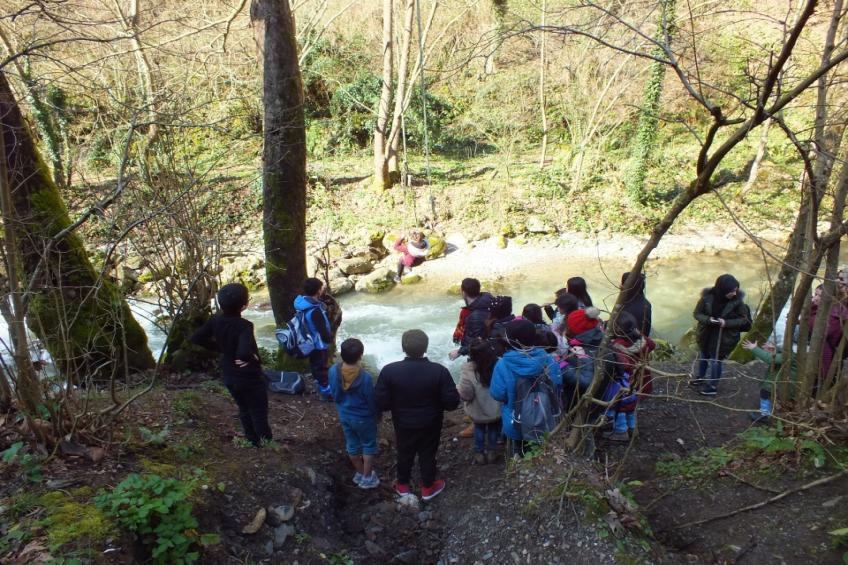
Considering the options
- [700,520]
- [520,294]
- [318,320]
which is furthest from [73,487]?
[520,294]

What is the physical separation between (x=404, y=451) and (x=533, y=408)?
1.09 m

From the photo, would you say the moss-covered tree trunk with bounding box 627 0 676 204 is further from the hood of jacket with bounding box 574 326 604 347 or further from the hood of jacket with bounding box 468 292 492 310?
the hood of jacket with bounding box 574 326 604 347

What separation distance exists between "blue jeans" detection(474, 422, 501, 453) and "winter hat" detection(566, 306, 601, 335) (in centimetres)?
108

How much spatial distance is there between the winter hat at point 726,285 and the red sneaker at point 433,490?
3654 mm

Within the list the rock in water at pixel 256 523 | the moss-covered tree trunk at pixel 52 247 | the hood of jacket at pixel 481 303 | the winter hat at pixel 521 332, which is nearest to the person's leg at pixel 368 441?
the rock in water at pixel 256 523

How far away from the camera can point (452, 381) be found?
160 inches

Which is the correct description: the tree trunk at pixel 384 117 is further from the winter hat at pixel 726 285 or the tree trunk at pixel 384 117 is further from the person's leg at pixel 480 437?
the person's leg at pixel 480 437

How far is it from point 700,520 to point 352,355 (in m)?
2.76

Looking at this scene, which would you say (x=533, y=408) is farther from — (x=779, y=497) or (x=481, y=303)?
(x=779, y=497)

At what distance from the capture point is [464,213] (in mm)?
16984

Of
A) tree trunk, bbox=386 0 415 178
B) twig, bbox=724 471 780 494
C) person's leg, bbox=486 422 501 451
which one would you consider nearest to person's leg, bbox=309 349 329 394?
person's leg, bbox=486 422 501 451

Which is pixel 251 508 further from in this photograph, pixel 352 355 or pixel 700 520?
pixel 700 520

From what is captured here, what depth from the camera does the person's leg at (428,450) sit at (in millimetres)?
4117

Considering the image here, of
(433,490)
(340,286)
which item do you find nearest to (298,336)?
(433,490)
